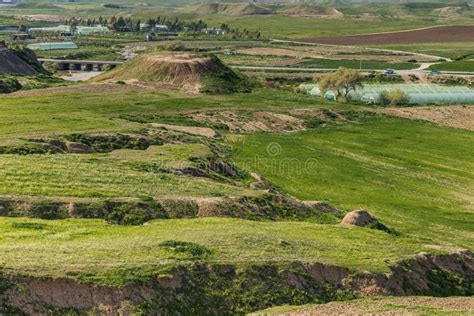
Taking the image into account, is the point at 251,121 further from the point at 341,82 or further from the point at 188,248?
the point at 188,248

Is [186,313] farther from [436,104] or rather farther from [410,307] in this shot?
[436,104]

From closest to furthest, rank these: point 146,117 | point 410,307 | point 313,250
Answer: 1. point 410,307
2. point 313,250
3. point 146,117

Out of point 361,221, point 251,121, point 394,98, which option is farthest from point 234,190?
point 394,98

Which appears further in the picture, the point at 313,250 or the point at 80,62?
the point at 80,62

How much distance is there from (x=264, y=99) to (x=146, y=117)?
30.2 m

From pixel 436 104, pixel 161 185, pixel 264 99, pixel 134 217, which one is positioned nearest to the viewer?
pixel 134 217

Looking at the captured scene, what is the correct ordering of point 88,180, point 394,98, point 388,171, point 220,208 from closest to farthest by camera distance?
point 220,208 < point 88,180 < point 388,171 < point 394,98

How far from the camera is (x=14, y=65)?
455ft

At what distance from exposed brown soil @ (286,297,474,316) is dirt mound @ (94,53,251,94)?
8654 centimetres

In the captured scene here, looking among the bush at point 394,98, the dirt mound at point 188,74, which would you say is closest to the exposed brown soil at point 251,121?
the dirt mound at point 188,74

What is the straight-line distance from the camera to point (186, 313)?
32.4 meters

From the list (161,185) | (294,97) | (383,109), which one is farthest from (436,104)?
(161,185)

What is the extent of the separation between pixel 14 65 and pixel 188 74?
36.4m

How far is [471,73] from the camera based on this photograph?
186250 millimetres
